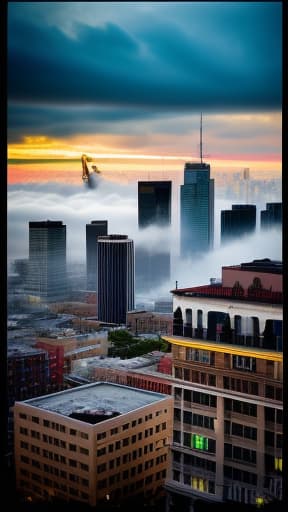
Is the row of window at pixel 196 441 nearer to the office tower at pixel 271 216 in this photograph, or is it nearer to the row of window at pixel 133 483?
the row of window at pixel 133 483

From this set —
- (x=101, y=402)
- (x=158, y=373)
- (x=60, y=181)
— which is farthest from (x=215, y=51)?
(x=101, y=402)

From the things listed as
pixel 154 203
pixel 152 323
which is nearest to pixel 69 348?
pixel 152 323

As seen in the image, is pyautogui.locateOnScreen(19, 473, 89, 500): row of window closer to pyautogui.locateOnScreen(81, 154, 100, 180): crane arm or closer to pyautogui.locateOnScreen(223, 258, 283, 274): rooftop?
pyautogui.locateOnScreen(223, 258, 283, 274): rooftop

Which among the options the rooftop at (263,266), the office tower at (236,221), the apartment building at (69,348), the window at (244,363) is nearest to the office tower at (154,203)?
the office tower at (236,221)

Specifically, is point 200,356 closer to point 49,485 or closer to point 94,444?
point 94,444

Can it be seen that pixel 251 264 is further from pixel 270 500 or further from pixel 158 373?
pixel 270 500

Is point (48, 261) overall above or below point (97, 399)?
above

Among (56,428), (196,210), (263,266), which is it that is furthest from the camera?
(196,210)
